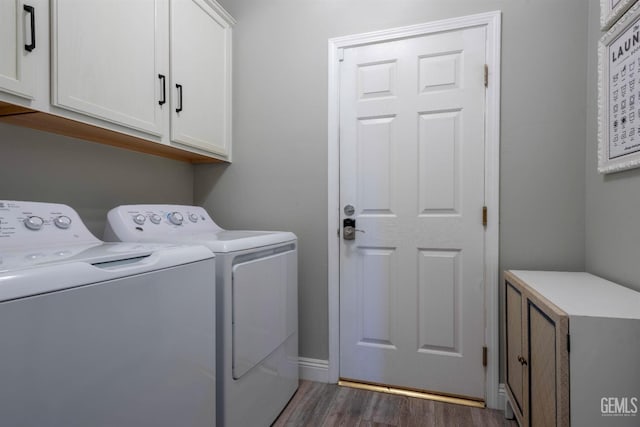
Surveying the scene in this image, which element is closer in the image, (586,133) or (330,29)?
(586,133)

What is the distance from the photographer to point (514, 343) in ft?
4.76

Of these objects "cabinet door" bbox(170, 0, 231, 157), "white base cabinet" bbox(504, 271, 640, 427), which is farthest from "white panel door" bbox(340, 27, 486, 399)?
"cabinet door" bbox(170, 0, 231, 157)

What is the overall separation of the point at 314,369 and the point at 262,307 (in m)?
0.78

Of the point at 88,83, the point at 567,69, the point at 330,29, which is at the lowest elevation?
the point at 88,83

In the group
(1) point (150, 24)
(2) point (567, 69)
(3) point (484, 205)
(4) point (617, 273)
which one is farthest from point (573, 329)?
(1) point (150, 24)

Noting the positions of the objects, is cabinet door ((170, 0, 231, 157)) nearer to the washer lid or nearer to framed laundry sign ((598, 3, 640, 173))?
the washer lid

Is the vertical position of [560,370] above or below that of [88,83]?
below

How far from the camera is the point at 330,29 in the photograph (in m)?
1.97

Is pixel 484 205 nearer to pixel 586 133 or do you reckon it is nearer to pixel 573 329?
pixel 586 133

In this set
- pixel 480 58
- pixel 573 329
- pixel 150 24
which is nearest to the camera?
pixel 573 329

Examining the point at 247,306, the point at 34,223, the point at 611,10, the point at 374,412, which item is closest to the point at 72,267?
the point at 34,223

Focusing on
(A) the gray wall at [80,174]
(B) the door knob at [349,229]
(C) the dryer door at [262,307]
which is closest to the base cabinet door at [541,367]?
(B) the door knob at [349,229]

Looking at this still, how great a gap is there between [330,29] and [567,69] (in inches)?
50.8

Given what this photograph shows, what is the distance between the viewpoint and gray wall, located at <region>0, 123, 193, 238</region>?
1.29 m
